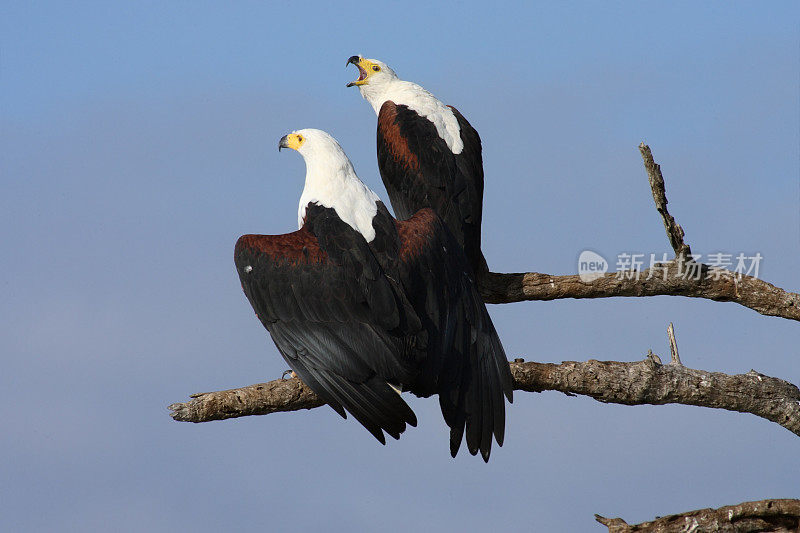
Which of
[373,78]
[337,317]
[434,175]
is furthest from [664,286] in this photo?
[373,78]

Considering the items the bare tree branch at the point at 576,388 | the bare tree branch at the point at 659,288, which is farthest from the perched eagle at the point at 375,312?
the bare tree branch at the point at 659,288

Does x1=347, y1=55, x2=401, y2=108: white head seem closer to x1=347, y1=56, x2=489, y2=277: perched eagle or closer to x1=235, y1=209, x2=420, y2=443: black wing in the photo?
x1=347, y1=56, x2=489, y2=277: perched eagle

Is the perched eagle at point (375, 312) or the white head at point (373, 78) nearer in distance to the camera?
the perched eagle at point (375, 312)

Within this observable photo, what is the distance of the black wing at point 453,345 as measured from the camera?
266 inches

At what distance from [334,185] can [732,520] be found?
3.70m

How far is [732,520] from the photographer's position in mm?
6598

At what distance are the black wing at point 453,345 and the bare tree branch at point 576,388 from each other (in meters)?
0.38

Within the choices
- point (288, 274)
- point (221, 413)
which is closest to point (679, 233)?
point (288, 274)

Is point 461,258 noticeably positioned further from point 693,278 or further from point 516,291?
point 693,278

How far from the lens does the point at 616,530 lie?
21.2ft

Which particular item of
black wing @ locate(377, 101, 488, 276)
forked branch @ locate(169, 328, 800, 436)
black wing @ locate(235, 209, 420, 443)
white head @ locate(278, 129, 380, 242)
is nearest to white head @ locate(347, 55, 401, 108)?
black wing @ locate(377, 101, 488, 276)

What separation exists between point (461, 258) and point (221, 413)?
219cm

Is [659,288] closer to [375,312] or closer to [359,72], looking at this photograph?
[375,312]

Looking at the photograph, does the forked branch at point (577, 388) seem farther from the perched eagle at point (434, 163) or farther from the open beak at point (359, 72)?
the open beak at point (359, 72)
